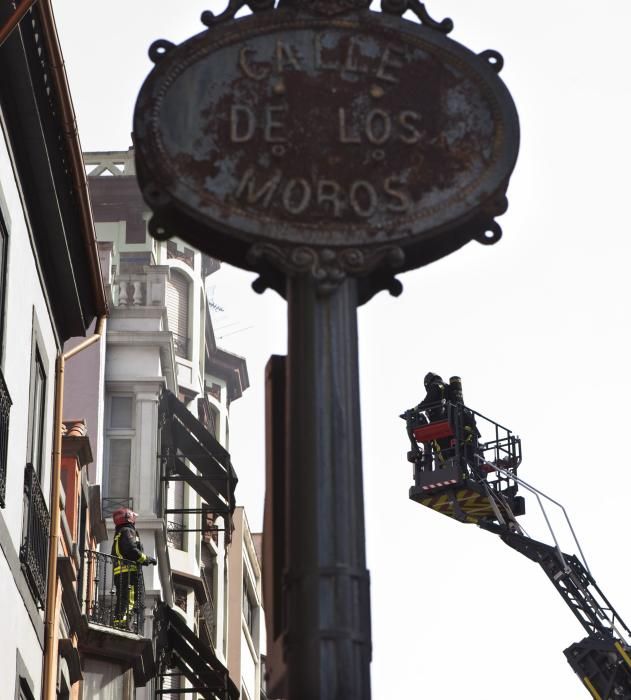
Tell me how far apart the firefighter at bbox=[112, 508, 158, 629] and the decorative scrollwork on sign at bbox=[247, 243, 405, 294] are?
20899 millimetres

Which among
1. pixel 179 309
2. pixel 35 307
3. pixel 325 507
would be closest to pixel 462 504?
pixel 179 309

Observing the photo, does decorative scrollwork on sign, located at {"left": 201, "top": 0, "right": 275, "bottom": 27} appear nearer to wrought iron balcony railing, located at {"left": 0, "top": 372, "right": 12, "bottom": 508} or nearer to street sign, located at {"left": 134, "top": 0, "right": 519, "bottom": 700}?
street sign, located at {"left": 134, "top": 0, "right": 519, "bottom": 700}

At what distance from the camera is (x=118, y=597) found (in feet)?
95.8

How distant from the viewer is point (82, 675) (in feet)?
88.6

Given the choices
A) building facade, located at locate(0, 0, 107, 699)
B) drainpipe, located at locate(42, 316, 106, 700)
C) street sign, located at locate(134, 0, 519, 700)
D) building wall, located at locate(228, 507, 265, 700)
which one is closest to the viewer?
street sign, located at locate(134, 0, 519, 700)

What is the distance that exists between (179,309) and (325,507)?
43337 millimetres

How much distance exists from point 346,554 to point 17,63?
35.4ft

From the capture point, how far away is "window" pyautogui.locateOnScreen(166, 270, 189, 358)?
164ft

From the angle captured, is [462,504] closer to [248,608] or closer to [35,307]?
[35,307]

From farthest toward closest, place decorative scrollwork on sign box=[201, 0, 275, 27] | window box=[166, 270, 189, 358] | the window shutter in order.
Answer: window box=[166, 270, 189, 358]
the window shutter
decorative scrollwork on sign box=[201, 0, 275, 27]

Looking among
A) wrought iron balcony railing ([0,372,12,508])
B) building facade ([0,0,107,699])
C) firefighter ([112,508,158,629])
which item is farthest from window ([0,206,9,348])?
firefighter ([112,508,158,629])

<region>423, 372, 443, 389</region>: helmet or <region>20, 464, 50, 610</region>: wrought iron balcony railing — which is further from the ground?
<region>423, 372, 443, 389</region>: helmet

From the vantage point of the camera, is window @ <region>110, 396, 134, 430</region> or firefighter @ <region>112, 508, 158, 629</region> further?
window @ <region>110, 396, 134, 430</region>

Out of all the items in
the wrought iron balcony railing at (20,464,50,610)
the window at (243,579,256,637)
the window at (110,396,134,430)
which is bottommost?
the wrought iron balcony railing at (20,464,50,610)
